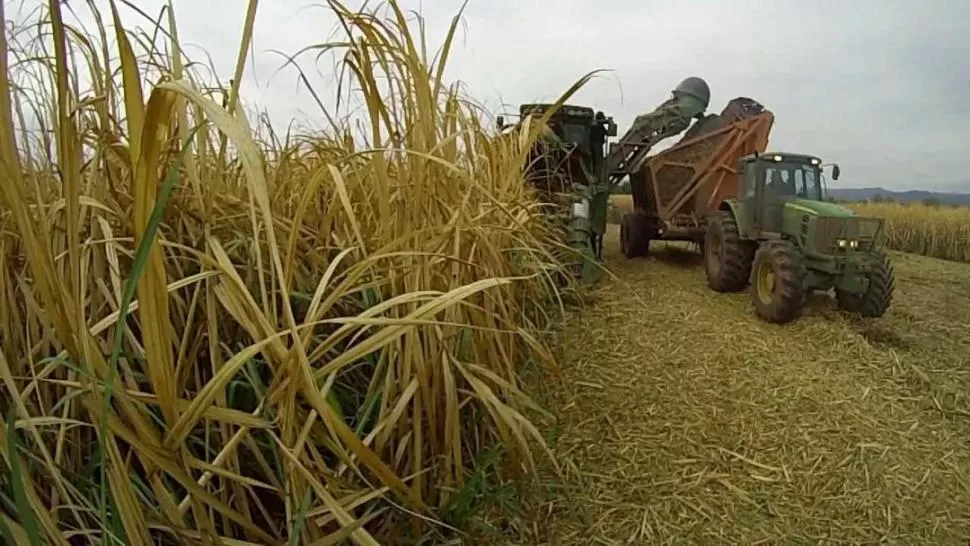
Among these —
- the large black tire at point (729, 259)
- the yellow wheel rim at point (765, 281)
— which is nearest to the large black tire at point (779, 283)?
the yellow wheel rim at point (765, 281)

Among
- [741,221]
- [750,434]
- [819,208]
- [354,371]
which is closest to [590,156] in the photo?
[741,221]

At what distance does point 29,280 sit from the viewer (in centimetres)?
101

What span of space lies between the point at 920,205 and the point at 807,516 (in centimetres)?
1835

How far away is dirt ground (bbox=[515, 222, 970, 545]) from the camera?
1851 millimetres

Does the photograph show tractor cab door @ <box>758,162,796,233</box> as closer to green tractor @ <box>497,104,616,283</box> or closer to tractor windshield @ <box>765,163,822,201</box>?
tractor windshield @ <box>765,163,822,201</box>

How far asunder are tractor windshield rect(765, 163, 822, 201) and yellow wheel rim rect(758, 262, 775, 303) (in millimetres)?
1082

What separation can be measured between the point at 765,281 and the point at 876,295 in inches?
29.3

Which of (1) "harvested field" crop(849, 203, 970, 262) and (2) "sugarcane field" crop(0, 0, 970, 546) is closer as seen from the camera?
(2) "sugarcane field" crop(0, 0, 970, 546)

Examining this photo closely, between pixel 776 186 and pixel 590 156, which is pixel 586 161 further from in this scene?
pixel 776 186

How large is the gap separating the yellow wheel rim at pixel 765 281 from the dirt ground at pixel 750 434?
1.19ft

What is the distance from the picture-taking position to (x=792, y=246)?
14.5ft

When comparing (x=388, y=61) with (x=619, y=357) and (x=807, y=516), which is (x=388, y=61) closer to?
(x=807, y=516)

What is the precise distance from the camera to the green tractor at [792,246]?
4.28 m

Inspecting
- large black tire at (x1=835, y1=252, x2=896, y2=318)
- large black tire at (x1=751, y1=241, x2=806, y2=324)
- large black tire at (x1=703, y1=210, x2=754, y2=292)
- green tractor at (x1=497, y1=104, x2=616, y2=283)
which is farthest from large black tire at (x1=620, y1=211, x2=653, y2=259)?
large black tire at (x1=835, y1=252, x2=896, y2=318)
